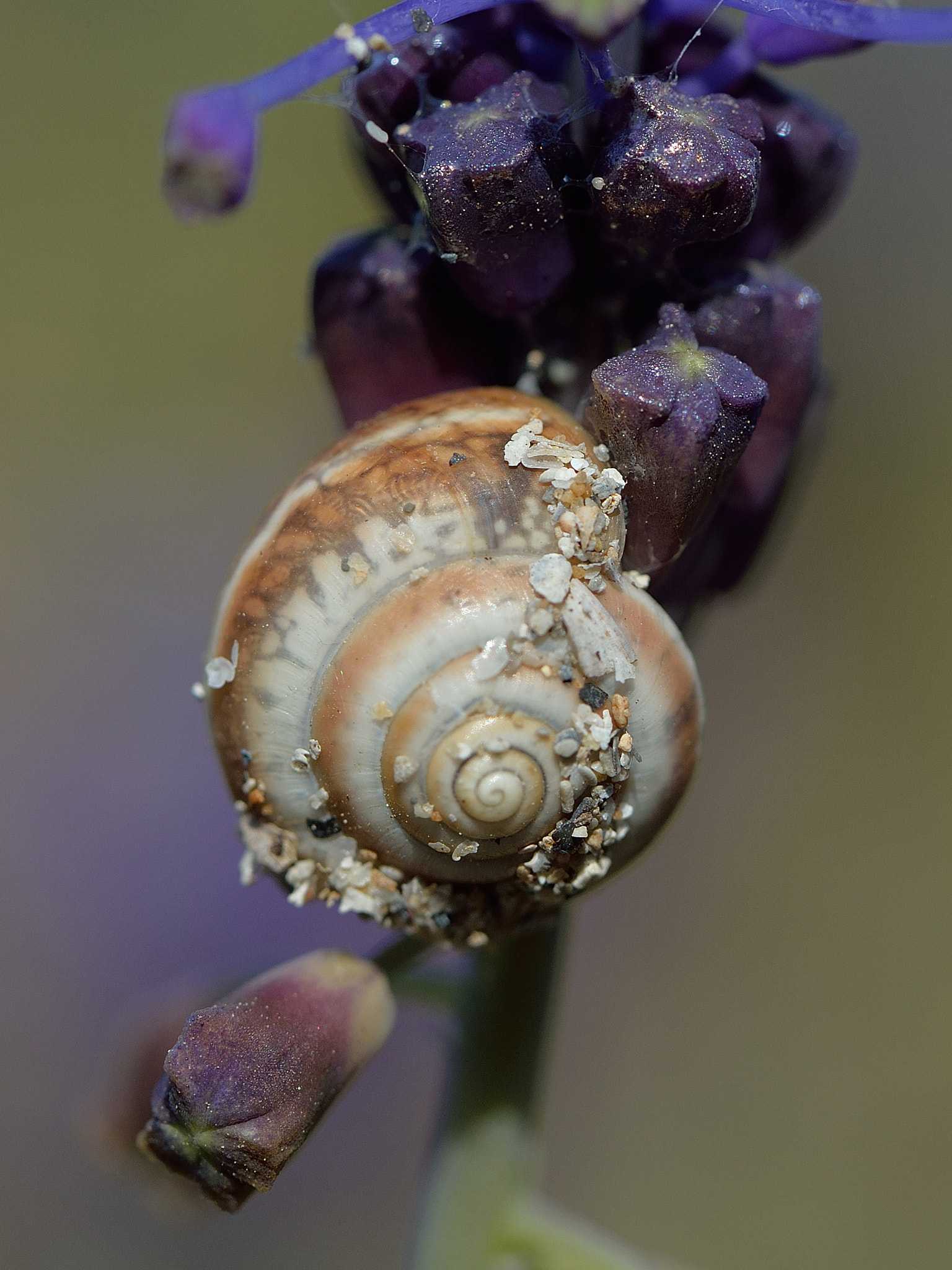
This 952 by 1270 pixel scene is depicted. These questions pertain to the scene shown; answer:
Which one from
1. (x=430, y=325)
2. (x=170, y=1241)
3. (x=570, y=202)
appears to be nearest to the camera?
(x=570, y=202)

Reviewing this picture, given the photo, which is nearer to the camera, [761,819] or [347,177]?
[761,819]

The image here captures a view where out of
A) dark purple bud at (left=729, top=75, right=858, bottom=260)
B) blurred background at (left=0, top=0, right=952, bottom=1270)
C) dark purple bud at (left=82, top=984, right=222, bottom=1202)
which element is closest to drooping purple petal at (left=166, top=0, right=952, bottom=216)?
dark purple bud at (left=729, top=75, right=858, bottom=260)

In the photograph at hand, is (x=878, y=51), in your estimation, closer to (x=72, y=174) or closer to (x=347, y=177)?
(x=347, y=177)

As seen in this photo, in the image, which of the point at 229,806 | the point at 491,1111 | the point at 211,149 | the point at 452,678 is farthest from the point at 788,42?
the point at 229,806

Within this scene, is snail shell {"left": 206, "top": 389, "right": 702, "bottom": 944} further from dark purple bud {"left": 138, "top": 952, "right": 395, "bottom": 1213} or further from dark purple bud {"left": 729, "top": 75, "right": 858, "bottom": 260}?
dark purple bud {"left": 729, "top": 75, "right": 858, "bottom": 260}

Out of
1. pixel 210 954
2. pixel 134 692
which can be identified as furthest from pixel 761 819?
pixel 134 692

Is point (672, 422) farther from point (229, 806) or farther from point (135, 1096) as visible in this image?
point (229, 806)
